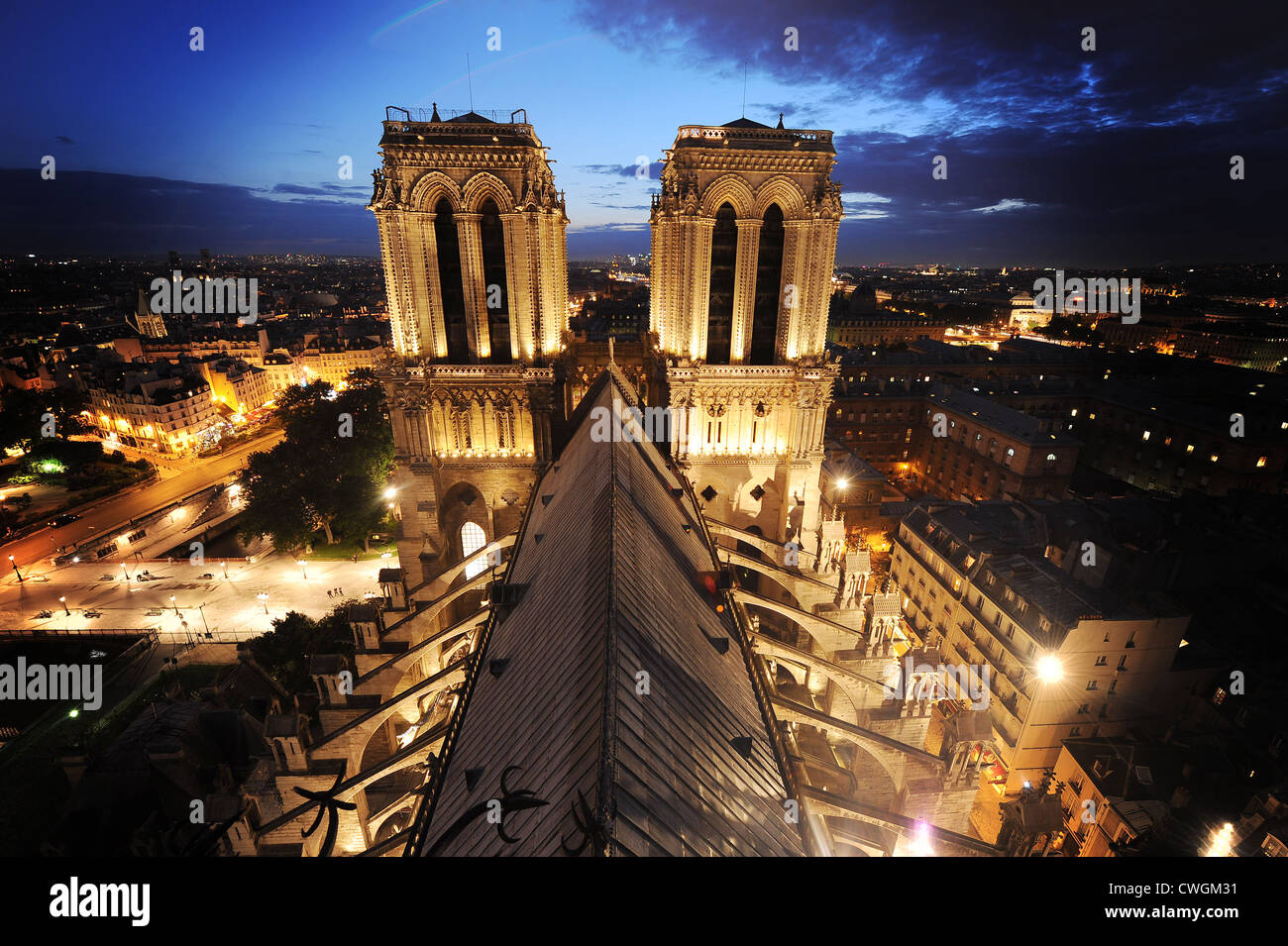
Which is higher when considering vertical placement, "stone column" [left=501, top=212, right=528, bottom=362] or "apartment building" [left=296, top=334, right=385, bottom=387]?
"stone column" [left=501, top=212, right=528, bottom=362]

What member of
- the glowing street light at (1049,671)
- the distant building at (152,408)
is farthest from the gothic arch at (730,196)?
the distant building at (152,408)

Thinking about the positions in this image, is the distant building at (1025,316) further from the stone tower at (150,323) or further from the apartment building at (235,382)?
the stone tower at (150,323)

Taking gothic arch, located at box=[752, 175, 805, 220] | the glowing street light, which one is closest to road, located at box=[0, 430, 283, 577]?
gothic arch, located at box=[752, 175, 805, 220]

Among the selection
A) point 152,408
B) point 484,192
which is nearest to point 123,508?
point 152,408

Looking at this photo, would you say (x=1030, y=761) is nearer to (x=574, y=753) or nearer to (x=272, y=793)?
(x=574, y=753)

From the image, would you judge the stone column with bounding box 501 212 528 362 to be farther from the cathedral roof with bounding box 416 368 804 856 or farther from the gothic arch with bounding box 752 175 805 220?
the cathedral roof with bounding box 416 368 804 856

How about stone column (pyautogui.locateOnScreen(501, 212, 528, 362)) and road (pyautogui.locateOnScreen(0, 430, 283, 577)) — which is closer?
stone column (pyautogui.locateOnScreen(501, 212, 528, 362))

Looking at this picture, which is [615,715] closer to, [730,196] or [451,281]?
[730,196]
